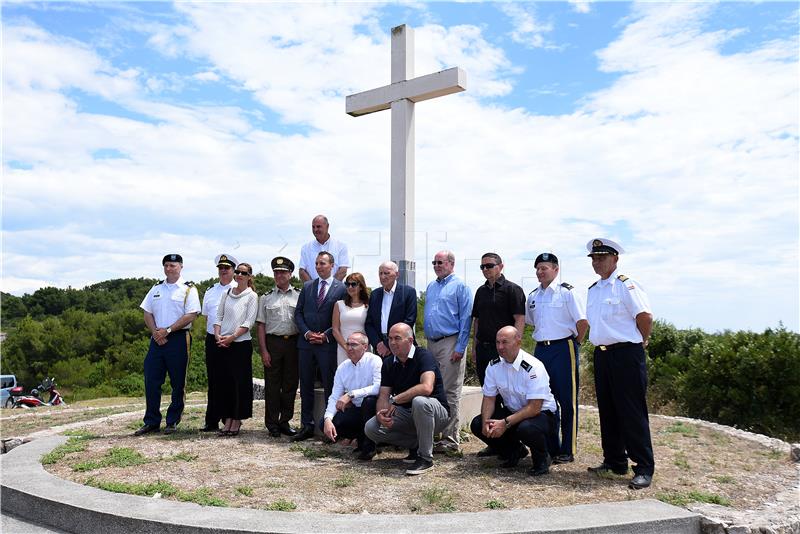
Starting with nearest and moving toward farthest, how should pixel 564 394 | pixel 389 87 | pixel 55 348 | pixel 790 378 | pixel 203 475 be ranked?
pixel 203 475
pixel 564 394
pixel 389 87
pixel 790 378
pixel 55 348

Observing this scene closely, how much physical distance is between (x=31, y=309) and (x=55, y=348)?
35.5ft

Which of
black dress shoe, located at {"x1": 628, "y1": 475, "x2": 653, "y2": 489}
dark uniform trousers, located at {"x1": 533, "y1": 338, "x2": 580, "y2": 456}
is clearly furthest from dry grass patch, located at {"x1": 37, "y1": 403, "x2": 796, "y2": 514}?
dark uniform trousers, located at {"x1": 533, "y1": 338, "x2": 580, "y2": 456}

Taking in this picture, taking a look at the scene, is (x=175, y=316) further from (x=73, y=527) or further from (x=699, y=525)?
(x=699, y=525)

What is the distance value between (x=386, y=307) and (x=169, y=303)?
7.70 ft

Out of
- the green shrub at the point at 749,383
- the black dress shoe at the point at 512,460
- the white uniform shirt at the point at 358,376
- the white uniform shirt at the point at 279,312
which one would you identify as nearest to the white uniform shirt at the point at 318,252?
the white uniform shirt at the point at 279,312

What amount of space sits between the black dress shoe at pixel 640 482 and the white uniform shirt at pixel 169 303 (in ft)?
14.6

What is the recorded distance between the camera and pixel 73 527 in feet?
13.5

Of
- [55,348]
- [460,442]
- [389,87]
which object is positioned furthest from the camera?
[55,348]

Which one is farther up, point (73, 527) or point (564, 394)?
point (564, 394)

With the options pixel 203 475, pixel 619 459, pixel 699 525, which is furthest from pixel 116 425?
pixel 699 525

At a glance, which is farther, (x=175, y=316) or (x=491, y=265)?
(x=175, y=316)

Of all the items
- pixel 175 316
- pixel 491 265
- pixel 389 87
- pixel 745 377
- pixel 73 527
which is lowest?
pixel 73 527

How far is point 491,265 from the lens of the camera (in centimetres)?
568

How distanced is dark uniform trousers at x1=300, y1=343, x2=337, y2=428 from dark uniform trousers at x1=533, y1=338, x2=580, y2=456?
6.68 feet
